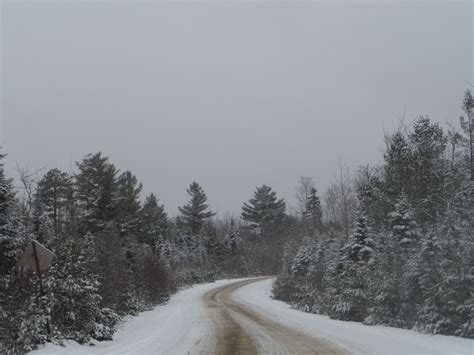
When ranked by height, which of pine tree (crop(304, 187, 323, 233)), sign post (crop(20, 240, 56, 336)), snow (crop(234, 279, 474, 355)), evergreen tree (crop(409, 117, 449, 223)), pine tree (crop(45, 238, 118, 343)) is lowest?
snow (crop(234, 279, 474, 355))

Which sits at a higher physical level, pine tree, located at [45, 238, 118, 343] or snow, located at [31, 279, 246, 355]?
pine tree, located at [45, 238, 118, 343]

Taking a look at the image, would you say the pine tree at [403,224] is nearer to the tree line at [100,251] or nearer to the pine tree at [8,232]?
the tree line at [100,251]

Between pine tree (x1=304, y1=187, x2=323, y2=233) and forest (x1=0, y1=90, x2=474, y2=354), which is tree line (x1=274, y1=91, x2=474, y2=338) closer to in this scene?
forest (x1=0, y1=90, x2=474, y2=354)

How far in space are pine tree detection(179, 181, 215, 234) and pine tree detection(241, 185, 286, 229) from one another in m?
11.8

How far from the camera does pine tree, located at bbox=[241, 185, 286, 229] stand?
84312 millimetres

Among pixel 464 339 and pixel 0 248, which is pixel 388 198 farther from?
pixel 0 248

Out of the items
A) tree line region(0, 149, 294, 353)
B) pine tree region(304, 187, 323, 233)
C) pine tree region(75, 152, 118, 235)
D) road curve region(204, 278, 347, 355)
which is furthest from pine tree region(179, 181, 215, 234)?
road curve region(204, 278, 347, 355)

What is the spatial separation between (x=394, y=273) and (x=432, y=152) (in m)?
4.78

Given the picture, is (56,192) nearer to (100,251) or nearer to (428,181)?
(100,251)

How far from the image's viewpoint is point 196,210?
76.2 metres

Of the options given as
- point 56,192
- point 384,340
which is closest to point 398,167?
point 384,340

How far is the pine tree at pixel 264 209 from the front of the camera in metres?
84.3

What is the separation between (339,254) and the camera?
81.2ft

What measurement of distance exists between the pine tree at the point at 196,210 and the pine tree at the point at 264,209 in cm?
1176
